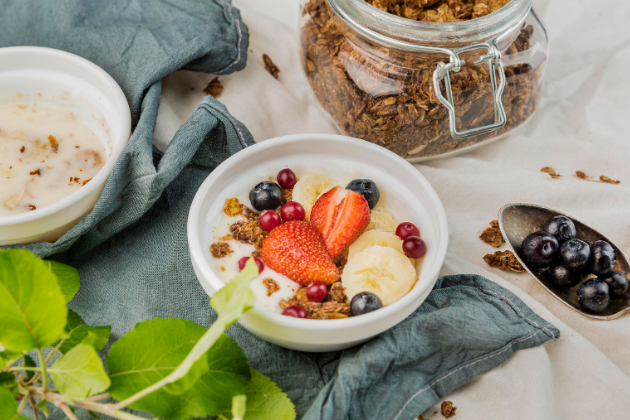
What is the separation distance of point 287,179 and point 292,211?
11 cm

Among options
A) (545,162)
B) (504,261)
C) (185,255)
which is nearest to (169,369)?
(185,255)

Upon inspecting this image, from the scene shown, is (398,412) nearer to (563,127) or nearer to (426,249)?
(426,249)

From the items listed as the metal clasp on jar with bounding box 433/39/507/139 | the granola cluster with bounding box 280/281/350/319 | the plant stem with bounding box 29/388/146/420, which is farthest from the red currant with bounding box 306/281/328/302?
the metal clasp on jar with bounding box 433/39/507/139

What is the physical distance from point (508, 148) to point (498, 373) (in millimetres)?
677

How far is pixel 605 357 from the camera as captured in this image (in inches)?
43.6

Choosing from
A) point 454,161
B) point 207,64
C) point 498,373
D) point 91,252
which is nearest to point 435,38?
point 454,161

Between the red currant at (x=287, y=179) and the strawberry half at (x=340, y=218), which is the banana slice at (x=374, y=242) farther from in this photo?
the red currant at (x=287, y=179)

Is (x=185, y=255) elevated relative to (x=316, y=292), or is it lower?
lower

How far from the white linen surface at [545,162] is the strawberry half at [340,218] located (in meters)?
0.31

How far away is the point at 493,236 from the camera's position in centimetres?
132

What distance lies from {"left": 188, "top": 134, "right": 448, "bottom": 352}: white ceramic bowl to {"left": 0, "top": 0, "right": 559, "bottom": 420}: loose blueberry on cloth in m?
0.09

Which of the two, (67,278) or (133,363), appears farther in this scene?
(67,278)

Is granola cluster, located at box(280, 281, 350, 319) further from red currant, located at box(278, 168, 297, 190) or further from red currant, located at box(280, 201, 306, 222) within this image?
red currant, located at box(278, 168, 297, 190)

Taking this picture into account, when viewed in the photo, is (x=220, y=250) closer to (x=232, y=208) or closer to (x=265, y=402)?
(x=232, y=208)
